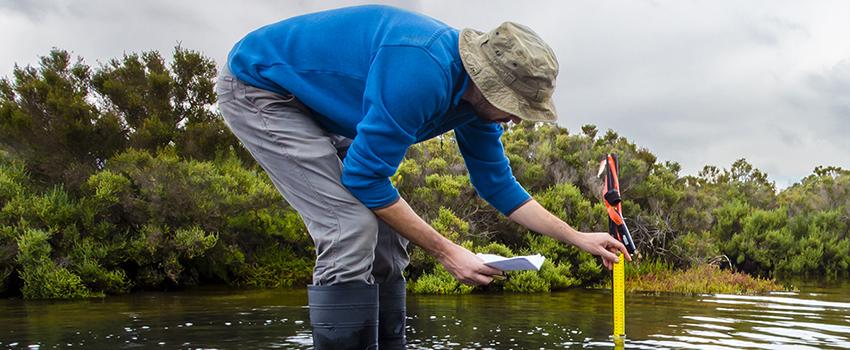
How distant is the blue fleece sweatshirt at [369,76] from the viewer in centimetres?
313

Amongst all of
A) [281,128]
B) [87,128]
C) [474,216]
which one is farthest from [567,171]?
[281,128]

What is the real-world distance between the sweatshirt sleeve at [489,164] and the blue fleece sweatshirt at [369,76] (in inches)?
7.4

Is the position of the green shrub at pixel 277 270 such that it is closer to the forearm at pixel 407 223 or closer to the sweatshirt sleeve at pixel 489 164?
the sweatshirt sleeve at pixel 489 164

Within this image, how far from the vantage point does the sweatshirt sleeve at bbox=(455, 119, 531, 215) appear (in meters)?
4.01

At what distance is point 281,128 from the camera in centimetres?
353

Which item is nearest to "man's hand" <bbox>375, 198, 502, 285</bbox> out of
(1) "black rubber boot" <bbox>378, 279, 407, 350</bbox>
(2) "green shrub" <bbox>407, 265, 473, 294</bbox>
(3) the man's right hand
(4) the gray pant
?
(3) the man's right hand

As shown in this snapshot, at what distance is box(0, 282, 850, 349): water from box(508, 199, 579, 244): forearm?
55.9 inches

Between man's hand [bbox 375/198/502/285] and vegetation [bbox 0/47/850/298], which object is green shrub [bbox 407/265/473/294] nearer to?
vegetation [bbox 0/47/850/298]

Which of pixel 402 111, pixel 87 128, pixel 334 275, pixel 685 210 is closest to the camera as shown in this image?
pixel 402 111

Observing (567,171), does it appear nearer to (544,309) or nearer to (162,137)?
(544,309)

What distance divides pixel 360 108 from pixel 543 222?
113 cm

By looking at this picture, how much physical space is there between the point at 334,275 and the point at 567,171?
8837mm

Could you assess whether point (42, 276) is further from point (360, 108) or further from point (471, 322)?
point (360, 108)

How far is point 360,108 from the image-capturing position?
3.45m
